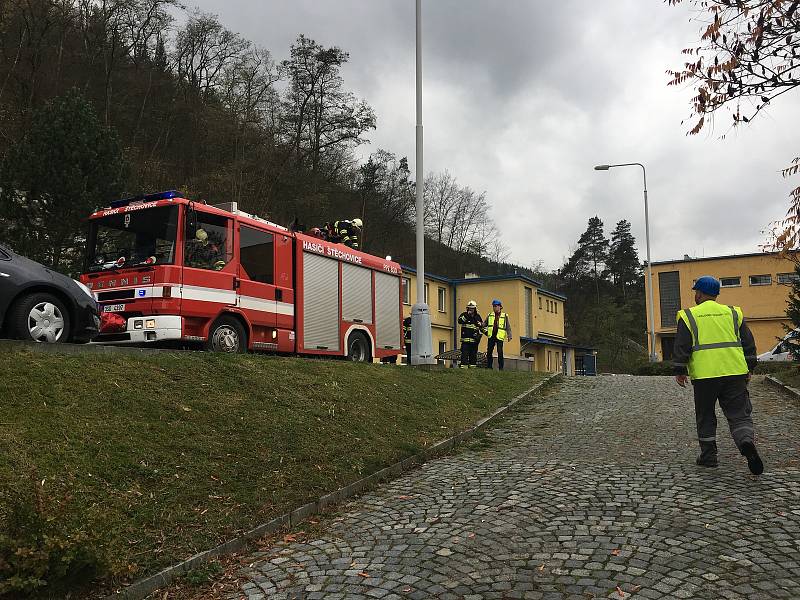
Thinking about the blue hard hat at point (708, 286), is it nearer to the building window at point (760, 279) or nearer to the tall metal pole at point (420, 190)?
the tall metal pole at point (420, 190)

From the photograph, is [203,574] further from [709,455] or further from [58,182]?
[58,182]

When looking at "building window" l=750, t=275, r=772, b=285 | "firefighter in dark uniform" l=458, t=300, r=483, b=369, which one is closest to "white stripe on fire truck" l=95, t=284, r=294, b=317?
"firefighter in dark uniform" l=458, t=300, r=483, b=369

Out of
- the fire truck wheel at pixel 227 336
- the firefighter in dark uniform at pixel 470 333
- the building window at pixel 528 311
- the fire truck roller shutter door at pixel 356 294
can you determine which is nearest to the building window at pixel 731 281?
the building window at pixel 528 311

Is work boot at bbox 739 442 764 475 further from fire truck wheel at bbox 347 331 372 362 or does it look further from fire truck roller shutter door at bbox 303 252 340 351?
fire truck wheel at bbox 347 331 372 362

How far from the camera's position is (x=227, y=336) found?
1131cm

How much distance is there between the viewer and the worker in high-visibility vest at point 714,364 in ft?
22.5

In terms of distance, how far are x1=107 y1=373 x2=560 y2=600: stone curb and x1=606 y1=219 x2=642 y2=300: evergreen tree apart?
239 feet

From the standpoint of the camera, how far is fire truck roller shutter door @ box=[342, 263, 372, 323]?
1477 centimetres

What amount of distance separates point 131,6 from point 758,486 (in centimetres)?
3251

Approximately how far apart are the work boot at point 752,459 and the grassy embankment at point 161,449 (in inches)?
140

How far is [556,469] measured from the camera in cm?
723

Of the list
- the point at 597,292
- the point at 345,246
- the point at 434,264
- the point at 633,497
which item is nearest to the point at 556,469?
the point at 633,497

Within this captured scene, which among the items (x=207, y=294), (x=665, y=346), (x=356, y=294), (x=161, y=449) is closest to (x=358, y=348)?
(x=356, y=294)

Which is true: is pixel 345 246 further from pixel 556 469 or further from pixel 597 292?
pixel 597 292
